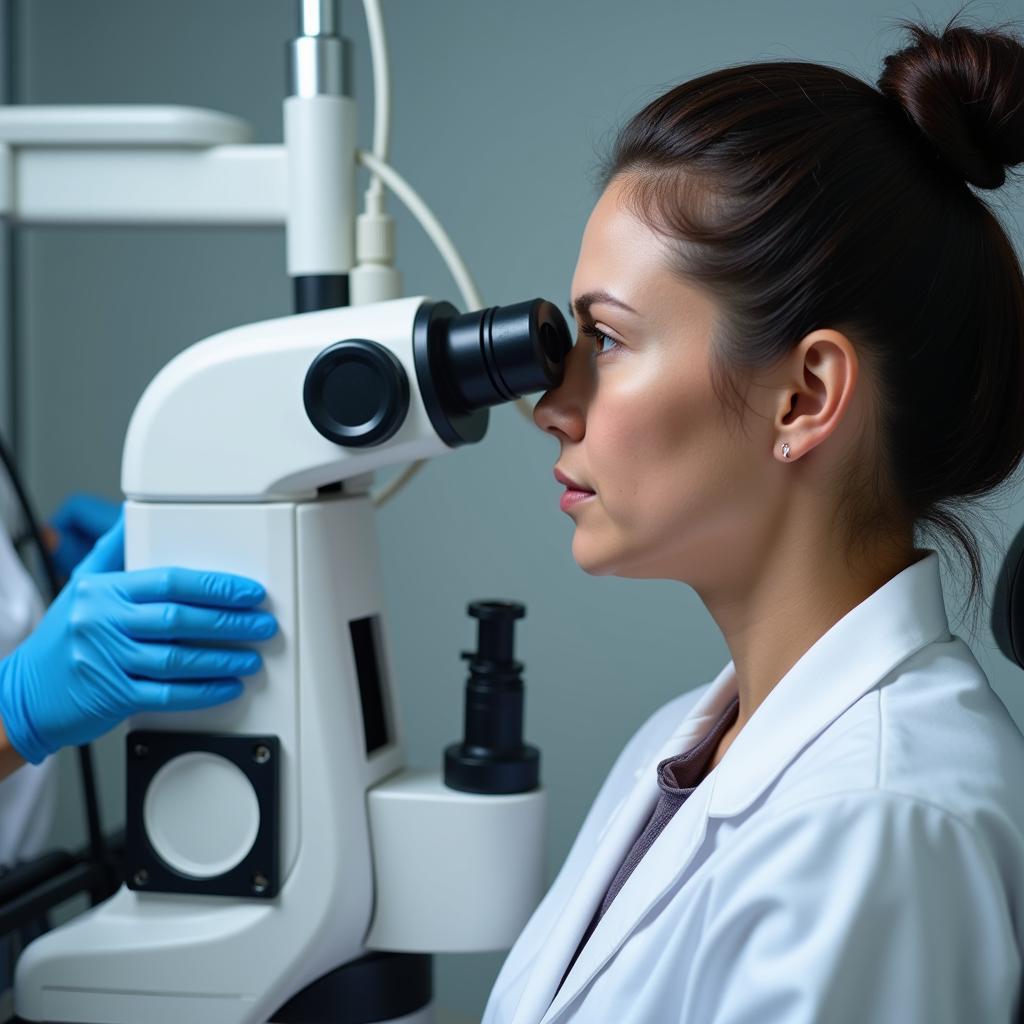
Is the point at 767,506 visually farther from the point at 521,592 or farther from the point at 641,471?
the point at 521,592

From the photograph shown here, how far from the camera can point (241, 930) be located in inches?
36.3

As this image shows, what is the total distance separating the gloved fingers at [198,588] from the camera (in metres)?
0.91

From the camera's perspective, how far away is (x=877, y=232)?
76cm

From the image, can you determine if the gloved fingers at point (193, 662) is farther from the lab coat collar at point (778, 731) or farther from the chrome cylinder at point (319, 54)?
the chrome cylinder at point (319, 54)

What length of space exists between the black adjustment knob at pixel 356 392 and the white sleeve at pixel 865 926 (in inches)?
16.5

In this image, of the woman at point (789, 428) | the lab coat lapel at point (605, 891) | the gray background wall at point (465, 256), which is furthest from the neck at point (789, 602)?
the gray background wall at point (465, 256)

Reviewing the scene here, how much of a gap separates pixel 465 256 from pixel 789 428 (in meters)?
0.97

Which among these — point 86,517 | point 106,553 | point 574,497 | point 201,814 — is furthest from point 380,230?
point 86,517

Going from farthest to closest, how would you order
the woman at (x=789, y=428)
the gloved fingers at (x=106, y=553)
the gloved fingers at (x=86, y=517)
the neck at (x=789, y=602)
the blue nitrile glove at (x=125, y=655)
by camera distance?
1. the gloved fingers at (x=86, y=517)
2. the gloved fingers at (x=106, y=553)
3. the blue nitrile glove at (x=125, y=655)
4. the neck at (x=789, y=602)
5. the woman at (x=789, y=428)

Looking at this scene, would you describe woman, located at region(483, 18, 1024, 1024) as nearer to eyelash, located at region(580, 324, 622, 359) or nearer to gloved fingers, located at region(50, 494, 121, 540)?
eyelash, located at region(580, 324, 622, 359)

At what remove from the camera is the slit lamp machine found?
2.92 feet

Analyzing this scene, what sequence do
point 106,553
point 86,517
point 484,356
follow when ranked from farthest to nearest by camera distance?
point 86,517, point 106,553, point 484,356

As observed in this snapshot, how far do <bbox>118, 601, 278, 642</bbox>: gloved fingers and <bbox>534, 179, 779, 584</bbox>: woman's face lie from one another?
0.91 feet

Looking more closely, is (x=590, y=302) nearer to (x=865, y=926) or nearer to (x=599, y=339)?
(x=599, y=339)
